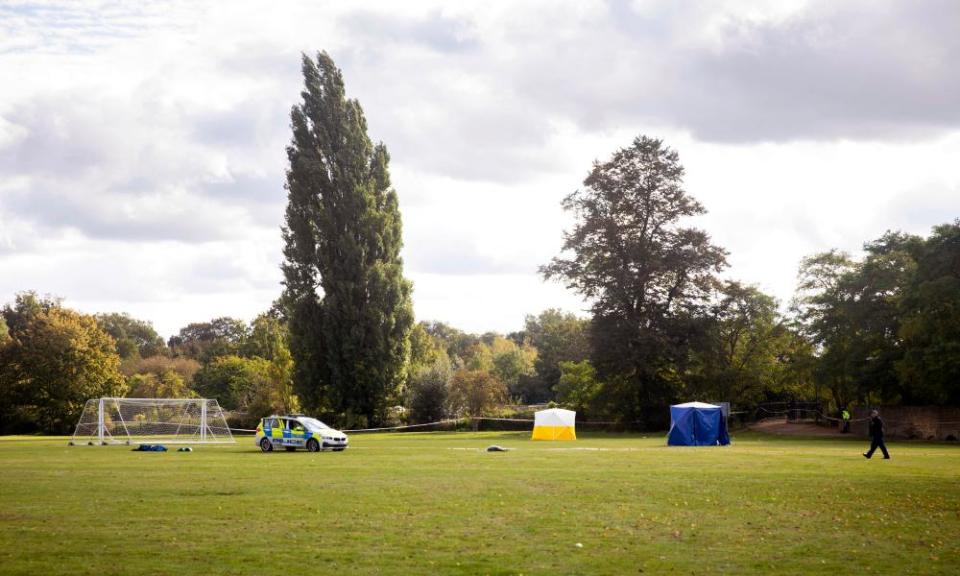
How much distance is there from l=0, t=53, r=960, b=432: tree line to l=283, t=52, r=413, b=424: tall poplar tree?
0.11 meters

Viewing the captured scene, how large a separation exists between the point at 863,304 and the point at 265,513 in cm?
4509

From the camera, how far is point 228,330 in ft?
473

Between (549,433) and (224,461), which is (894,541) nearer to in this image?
Result: (224,461)

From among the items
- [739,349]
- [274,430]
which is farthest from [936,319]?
[274,430]

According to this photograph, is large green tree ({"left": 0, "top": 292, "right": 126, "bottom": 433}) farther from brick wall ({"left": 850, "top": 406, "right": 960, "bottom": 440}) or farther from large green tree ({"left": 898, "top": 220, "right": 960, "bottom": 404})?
large green tree ({"left": 898, "top": 220, "right": 960, "bottom": 404})

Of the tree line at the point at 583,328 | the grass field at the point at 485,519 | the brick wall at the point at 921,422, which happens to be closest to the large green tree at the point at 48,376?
the tree line at the point at 583,328

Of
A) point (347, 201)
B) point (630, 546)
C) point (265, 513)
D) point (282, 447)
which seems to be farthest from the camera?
point (347, 201)

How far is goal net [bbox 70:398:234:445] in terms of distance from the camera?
156 feet

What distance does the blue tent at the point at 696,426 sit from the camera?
42531 mm

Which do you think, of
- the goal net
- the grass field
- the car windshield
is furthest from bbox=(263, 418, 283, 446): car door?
the grass field

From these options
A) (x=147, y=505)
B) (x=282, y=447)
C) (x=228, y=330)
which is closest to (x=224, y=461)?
(x=282, y=447)

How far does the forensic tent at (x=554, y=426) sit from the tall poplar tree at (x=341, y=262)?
1789 cm

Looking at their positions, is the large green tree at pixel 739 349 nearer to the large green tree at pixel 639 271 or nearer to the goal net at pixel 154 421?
the large green tree at pixel 639 271

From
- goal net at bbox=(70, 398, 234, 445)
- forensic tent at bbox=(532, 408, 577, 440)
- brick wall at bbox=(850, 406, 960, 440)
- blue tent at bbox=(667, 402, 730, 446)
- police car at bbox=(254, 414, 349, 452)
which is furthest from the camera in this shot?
forensic tent at bbox=(532, 408, 577, 440)
